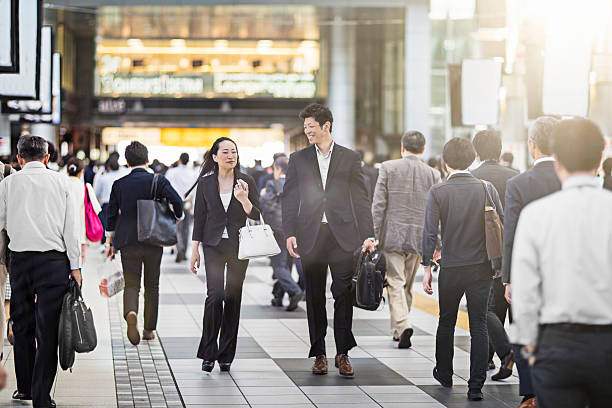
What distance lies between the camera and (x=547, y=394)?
3.84 meters

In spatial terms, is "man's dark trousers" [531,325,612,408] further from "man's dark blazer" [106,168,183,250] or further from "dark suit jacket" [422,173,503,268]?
"man's dark blazer" [106,168,183,250]

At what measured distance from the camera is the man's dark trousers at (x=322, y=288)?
317 inches

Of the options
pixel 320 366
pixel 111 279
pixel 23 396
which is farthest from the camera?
pixel 111 279

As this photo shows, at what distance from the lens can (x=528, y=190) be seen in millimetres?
6398

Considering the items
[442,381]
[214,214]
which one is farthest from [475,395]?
[214,214]

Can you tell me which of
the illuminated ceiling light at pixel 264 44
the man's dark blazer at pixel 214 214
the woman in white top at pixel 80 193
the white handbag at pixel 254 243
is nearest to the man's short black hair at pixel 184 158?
the woman in white top at pixel 80 193

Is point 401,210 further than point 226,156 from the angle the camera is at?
Yes

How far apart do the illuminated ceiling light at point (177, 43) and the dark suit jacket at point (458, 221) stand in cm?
2707

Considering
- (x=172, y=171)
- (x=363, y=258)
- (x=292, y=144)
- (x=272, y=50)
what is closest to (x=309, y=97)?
(x=272, y=50)

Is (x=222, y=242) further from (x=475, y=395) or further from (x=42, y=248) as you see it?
(x=475, y=395)

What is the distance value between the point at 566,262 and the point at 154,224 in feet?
19.4

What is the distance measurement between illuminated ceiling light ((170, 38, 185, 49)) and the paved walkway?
901 inches

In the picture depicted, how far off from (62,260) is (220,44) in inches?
1127

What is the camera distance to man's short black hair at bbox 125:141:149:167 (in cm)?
965
